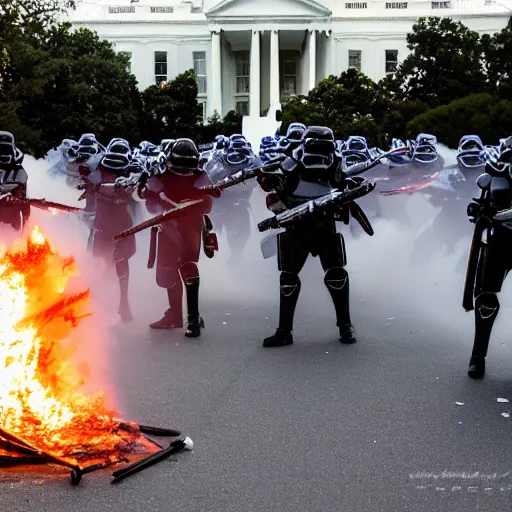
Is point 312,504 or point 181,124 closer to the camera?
point 312,504

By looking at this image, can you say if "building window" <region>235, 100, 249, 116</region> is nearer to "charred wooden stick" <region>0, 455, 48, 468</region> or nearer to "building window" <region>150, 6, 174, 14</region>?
"building window" <region>150, 6, 174, 14</region>

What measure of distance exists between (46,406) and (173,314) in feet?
12.6

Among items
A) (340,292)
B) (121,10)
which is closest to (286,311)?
(340,292)

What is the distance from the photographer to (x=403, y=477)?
438cm

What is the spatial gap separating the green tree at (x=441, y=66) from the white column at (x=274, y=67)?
27.3 m

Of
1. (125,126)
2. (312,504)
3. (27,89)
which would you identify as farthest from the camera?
(125,126)

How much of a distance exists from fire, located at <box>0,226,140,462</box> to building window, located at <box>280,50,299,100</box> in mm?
71372

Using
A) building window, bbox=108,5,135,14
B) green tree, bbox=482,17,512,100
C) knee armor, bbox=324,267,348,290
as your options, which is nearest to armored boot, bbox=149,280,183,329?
knee armor, bbox=324,267,348,290

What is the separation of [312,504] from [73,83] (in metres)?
33.3

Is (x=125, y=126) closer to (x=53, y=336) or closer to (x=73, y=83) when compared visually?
(x=73, y=83)

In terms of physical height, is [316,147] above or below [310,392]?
above

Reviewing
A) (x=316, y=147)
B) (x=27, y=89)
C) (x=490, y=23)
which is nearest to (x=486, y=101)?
(x=27, y=89)

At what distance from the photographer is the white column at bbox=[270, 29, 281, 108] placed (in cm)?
6994

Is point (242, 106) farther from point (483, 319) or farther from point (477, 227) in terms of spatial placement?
point (483, 319)
